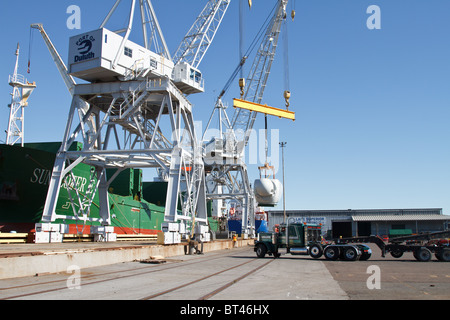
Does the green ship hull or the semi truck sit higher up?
the green ship hull

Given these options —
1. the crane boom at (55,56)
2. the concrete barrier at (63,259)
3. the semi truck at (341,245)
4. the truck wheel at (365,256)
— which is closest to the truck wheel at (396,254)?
the semi truck at (341,245)

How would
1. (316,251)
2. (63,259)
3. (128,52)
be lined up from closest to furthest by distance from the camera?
(63,259) → (316,251) → (128,52)

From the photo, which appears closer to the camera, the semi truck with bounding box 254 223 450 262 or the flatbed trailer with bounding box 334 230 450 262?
the flatbed trailer with bounding box 334 230 450 262

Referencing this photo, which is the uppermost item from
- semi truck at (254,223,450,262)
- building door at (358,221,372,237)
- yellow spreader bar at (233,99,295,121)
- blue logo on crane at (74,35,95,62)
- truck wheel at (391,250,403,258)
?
blue logo on crane at (74,35,95,62)

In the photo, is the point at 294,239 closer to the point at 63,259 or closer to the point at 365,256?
the point at 365,256

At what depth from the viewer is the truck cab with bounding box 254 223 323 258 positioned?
30703mm

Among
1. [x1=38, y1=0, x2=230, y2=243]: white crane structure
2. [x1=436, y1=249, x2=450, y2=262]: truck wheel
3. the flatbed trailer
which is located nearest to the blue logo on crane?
[x1=38, y1=0, x2=230, y2=243]: white crane structure

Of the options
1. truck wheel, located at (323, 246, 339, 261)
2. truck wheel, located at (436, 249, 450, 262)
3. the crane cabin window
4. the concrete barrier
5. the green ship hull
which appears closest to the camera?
the concrete barrier

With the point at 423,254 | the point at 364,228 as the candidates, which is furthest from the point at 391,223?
the point at 423,254

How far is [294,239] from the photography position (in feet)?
102

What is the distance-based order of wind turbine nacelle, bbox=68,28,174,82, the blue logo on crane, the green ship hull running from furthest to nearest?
the green ship hull
the blue logo on crane
wind turbine nacelle, bbox=68,28,174,82

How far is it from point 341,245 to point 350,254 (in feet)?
2.78

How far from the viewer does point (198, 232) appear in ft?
132

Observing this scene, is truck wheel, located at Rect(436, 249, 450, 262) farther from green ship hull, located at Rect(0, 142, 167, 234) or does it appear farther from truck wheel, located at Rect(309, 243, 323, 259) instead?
green ship hull, located at Rect(0, 142, 167, 234)
